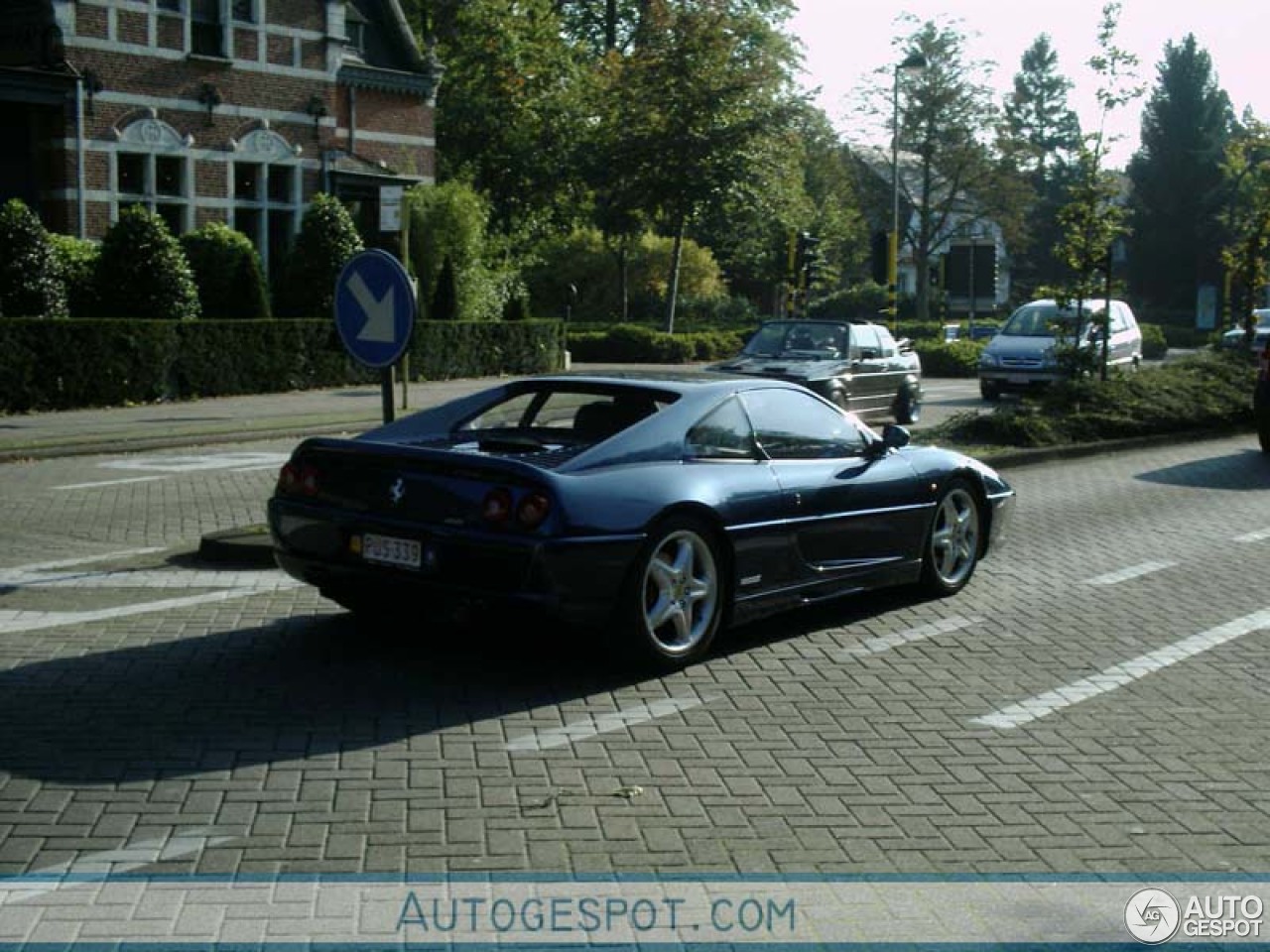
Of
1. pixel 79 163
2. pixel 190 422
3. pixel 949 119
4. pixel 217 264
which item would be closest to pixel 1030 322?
pixel 217 264

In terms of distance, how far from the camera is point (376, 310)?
35.2 ft

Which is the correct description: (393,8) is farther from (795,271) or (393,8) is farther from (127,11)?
(795,271)

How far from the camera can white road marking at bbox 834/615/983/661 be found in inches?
307

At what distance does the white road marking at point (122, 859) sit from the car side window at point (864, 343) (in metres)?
16.9

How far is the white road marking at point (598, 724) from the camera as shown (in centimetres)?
602

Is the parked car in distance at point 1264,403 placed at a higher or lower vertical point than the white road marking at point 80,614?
higher

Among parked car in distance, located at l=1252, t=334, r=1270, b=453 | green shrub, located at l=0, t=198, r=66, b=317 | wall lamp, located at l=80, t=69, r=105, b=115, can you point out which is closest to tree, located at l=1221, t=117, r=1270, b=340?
parked car in distance, located at l=1252, t=334, r=1270, b=453

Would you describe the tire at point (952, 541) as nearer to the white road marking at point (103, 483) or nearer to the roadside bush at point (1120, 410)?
the white road marking at point (103, 483)

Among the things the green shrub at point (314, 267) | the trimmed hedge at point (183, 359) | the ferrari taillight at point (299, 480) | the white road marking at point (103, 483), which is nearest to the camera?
the ferrari taillight at point (299, 480)

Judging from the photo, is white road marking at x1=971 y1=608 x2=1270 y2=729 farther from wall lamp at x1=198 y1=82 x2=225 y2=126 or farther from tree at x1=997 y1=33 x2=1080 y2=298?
tree at x1=997 y1=33 x2=1080 y2=298

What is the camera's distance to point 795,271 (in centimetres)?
3662

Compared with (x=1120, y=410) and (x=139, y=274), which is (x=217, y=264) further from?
(x=1120, y=410)

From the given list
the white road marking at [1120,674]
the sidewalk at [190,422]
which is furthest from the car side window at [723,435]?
the sidewalk at [190,422]

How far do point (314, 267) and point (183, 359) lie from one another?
20.6 feet
